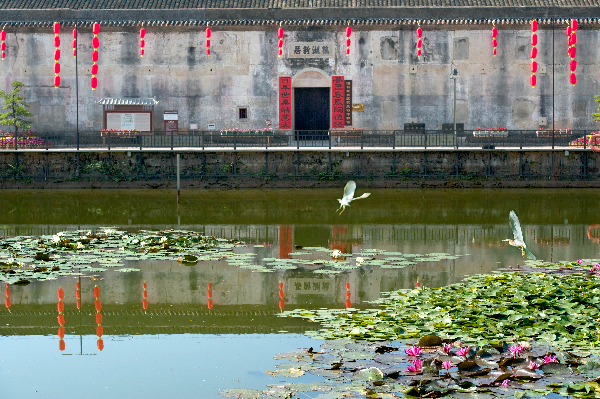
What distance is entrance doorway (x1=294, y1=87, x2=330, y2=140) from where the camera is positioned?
3306 centimetres

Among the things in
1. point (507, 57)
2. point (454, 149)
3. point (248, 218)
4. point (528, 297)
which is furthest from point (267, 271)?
point (507, 57)

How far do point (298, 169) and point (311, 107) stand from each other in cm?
820

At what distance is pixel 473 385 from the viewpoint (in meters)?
6.73

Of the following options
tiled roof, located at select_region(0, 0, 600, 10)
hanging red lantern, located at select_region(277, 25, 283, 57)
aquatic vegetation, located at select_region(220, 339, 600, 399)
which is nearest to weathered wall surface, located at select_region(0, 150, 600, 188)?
hanging red lantern, located at select_region(277, 25, 283, 57)

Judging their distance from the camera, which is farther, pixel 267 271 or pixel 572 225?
pixel 572 225

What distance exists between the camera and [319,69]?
3281 cm

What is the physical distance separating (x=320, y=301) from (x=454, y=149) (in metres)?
15.9

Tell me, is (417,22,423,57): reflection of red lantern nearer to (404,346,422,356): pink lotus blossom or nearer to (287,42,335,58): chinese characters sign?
(287,42,335,58): chinese characters sign

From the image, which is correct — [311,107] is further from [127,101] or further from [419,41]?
[127,101]

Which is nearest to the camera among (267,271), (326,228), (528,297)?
(528,297)

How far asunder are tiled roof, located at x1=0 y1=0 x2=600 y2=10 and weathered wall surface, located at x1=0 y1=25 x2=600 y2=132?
0.99 metres

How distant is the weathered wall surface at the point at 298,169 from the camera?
2525cm

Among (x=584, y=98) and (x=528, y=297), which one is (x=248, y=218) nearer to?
(x=528, y=297)

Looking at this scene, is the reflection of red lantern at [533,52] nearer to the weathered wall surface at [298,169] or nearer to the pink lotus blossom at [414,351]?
the weathered wall surface at [298,169]
